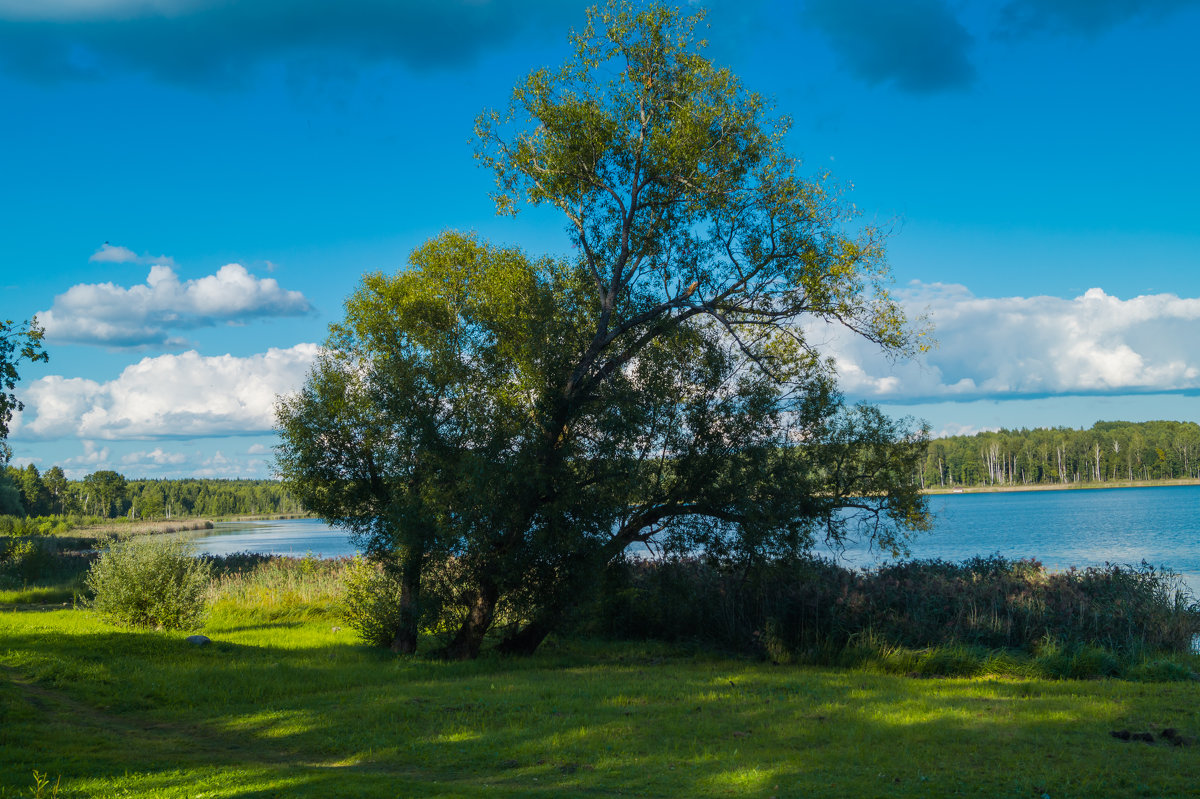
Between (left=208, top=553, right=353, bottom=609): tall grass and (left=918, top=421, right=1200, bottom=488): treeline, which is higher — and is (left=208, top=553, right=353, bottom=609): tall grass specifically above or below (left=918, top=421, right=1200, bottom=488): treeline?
below

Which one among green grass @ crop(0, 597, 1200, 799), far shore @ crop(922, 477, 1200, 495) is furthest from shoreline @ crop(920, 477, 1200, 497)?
green grass @ crop(0, 597, 1200, 799)

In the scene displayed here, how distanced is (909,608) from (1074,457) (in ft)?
459

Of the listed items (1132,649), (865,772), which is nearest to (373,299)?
(865,772)

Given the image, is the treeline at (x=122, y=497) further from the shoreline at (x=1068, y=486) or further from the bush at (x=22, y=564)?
the shoreline at (x=1068, y=486)

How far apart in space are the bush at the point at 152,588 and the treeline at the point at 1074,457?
121840mm

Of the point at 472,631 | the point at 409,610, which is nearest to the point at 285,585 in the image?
the point at 409,610

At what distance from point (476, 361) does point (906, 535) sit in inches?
409

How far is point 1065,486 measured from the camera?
130375 mm

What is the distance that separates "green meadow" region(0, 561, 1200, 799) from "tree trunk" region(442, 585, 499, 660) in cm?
58

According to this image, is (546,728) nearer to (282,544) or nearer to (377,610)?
(377,610)

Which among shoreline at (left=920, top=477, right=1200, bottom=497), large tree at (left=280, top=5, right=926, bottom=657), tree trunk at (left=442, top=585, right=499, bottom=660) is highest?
large tree at (left=280, top=5, right=926, bottom=657)

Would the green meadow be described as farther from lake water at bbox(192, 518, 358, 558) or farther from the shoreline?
the shoreline

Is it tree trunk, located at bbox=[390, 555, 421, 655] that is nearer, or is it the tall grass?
tree trunk, located at bbox=[390, 555, 421, 655]

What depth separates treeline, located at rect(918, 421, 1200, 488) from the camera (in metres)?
130
